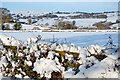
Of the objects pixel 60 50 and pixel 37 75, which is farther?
pixel 60 50

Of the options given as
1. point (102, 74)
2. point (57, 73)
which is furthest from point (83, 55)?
point (102, 74)

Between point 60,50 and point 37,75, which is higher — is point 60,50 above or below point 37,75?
above

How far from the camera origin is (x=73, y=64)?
1204mm

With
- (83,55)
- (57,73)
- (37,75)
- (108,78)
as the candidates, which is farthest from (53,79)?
(108,78)

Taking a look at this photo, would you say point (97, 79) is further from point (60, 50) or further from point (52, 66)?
point (60, 50)

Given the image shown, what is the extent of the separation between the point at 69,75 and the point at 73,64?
0.28 meters

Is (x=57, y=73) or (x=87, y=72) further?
(x=57, y=73)

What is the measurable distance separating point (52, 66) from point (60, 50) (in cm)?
35

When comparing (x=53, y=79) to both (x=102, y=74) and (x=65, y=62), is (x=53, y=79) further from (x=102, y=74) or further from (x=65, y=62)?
(x=102, y=74)

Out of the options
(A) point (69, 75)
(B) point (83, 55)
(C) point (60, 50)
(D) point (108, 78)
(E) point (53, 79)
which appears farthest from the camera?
(C) point (60, 50)

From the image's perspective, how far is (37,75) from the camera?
1.16 metres

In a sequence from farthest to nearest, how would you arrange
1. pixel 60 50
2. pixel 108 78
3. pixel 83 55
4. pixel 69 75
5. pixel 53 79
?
1. pixel 60 50
2. pixel 83 55
3. pixel 53 79
4. pixel 69 75
5. pixel 108 78

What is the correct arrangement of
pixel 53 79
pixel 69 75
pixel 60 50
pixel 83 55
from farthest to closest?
1. pixel 60 50
2. pixel 83 55
3. pixel 53 79
4. pixel 69 75

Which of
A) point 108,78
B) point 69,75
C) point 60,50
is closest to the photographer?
point 108,78
